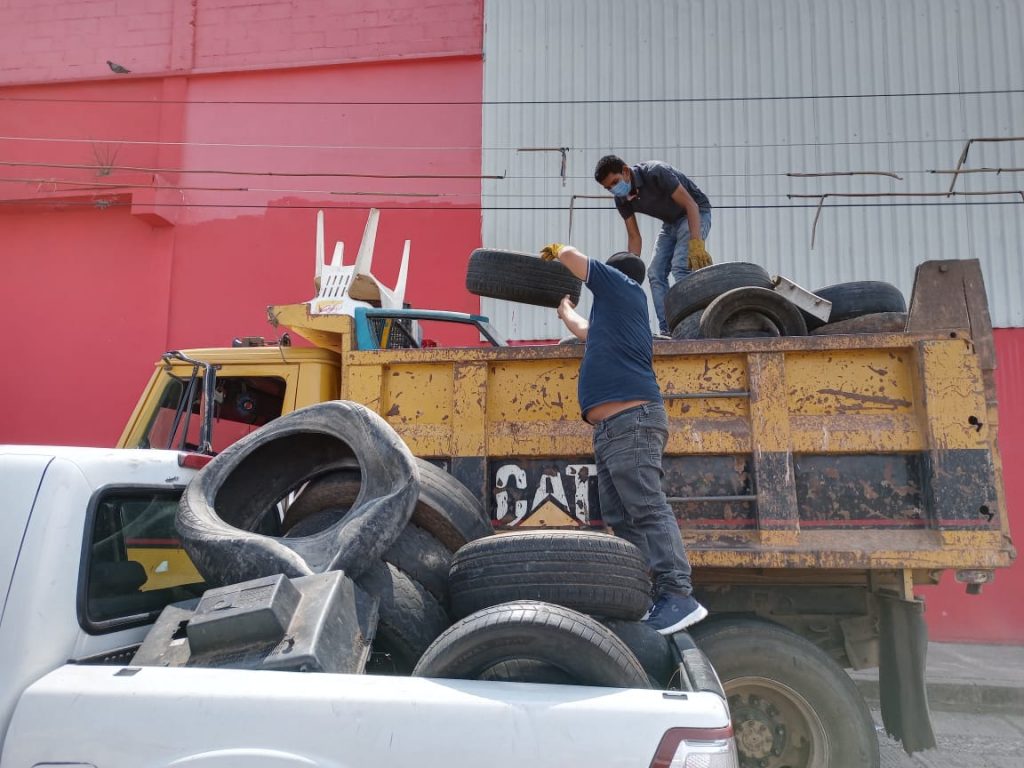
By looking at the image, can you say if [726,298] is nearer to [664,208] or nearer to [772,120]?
[664,208]

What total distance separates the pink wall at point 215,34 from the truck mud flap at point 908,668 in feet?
29.6

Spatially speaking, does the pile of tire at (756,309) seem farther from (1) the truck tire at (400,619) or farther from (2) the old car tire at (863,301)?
(1) the truck tire at (400,619)

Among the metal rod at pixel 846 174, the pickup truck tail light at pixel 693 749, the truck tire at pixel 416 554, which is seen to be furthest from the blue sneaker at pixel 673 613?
the metal rod at pixel 846 174

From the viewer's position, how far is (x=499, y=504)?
3.84m

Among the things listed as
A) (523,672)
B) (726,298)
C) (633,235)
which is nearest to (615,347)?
(726,298)

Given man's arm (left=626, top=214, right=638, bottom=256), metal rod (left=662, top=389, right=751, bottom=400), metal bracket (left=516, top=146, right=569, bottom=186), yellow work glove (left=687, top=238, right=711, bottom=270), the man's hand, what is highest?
metal bracket (left=516, top=146, right=569, bottom=186)

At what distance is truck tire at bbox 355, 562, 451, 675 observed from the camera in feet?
8.25

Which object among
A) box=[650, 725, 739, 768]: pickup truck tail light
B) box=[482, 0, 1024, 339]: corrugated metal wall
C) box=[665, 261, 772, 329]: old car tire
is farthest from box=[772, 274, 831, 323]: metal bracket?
box=[482, 0, 1024, 339]: corrugated metal wall

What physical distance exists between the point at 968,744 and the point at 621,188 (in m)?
4.98

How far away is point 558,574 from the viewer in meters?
2.49

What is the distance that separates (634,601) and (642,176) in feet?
12.8

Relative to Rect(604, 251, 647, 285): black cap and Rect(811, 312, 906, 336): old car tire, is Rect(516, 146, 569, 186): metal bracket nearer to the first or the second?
Rect(604, 251, 647, 285): black cap

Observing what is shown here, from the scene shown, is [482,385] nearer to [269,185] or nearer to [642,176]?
[642,176]

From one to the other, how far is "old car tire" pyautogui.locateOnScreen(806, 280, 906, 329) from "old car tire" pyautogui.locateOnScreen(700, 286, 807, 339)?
1.83ft
